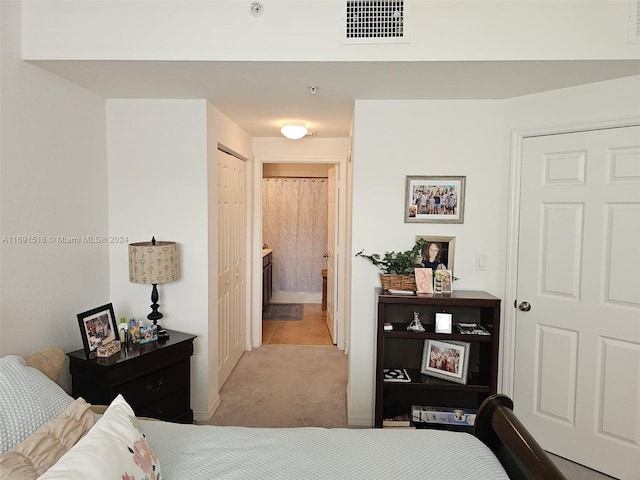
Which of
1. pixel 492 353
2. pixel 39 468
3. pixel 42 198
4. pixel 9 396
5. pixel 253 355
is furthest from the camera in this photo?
pixel 253 355

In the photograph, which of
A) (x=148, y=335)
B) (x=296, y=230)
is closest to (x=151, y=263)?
(x=148, y=335)

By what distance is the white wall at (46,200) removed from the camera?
1952mm

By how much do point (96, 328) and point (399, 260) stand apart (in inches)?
73.1

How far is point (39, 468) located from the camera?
3.62ft

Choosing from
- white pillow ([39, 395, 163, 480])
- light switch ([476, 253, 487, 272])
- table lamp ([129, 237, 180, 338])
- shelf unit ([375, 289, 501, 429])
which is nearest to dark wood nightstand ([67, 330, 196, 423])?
table lamp ([129, 237, 180, 338])

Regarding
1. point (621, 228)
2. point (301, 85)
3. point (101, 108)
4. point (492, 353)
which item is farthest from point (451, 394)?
point (101, 108)

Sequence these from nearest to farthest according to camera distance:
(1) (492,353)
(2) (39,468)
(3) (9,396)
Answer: (2) (39,468), (3) (9,396), (1) (492,353)

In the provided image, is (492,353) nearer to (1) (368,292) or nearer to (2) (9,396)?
(1) (368,292)

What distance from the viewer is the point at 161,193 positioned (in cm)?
283

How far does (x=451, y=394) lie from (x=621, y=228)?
1470 millimetres

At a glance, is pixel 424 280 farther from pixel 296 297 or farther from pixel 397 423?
pixel 296 297

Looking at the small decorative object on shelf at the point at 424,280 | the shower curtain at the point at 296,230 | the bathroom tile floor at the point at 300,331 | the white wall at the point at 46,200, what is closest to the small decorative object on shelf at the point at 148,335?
the white wall at the point at 46,200

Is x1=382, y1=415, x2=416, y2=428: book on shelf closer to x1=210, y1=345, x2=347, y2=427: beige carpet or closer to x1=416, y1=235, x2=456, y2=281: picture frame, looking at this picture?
x1=210, y1=345, x2=347, y2=427: beige carpet

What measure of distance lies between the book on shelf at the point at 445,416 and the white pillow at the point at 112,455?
5.89ft
